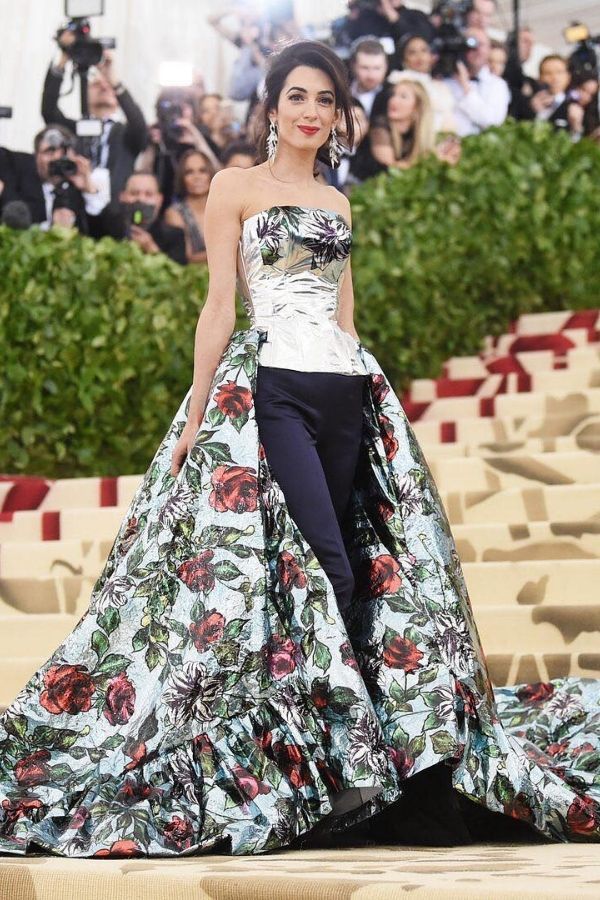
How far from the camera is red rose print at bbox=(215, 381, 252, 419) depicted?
301 centimetres

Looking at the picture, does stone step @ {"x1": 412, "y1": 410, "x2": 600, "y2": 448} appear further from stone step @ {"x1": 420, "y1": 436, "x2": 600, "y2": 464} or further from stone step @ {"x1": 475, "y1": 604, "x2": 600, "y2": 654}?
stone step @ {"x1": 475, "y1": 604, "x2": 600, "y2": 654}

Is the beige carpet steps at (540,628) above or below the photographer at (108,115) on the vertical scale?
below

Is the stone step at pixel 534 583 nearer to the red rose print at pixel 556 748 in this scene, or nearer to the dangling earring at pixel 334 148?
the red rose print at pixel 556 748

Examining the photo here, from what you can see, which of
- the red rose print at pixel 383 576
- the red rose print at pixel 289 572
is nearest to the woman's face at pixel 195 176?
the red rose print at pixel 383 576

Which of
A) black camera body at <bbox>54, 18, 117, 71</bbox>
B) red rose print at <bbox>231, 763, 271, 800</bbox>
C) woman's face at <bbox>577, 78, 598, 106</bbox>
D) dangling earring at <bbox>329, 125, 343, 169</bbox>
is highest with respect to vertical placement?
black camera body at <bbox>54, 18, 117, 71</bbox>

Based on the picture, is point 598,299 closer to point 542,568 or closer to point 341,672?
point 542,568

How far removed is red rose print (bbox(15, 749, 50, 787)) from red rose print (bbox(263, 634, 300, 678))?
501 mm

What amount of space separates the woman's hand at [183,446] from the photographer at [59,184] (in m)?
4.81

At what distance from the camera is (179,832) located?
2.72 meters

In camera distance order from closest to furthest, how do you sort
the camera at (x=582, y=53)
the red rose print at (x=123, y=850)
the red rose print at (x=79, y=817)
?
the red rose print at (x=123, y=850)
the red rose print at (x=79, y=817)
the camera at (x=582, y=53)

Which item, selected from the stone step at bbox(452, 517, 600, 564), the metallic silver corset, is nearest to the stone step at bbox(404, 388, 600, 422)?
the stone step at bbox(452, 517, 600, 564)

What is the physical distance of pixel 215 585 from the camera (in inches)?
114

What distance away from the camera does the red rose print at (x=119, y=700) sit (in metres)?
2.95

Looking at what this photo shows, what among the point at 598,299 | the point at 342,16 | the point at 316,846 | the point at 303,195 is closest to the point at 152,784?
the point at 316,846
